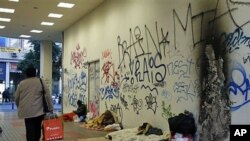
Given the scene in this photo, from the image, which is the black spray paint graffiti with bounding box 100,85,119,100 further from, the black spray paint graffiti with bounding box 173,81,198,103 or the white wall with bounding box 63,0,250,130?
the black spray paint graffiti with bounding box 173,81,198,103

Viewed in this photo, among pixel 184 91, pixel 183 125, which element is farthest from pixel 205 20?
pixel 183 125

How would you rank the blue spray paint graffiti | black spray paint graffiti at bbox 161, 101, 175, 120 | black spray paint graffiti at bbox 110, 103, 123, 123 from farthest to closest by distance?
1. black spray paint graffiti at bbox 110, 103, 123, 123
2. black spray paint graffiti at bbox 161, 101, 175, 120
3. the blue spray paint graffiti

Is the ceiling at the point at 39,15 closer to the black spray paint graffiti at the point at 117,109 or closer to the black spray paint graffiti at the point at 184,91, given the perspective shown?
the black spray paint graffiti at the point at 117,109

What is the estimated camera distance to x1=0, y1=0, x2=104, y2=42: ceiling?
15.6m

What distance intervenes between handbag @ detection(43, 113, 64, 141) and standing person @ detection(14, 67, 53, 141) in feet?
3.43

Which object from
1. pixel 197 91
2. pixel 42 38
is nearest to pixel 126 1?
pixel 197 91

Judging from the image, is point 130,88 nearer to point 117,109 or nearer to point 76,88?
point 117,109

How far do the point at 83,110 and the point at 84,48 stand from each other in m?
3.00

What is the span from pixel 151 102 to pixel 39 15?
9332mm

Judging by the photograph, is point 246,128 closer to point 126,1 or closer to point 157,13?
point 157,13

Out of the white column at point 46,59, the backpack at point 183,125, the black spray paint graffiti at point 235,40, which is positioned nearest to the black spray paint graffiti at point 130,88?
the backpack at point 183,125

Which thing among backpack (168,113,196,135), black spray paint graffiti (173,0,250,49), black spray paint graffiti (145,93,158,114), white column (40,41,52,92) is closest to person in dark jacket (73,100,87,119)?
black spray paint graffiti (145,93,158,114)

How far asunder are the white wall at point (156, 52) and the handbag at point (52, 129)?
2572 millimetres

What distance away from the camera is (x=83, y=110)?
16641 millimetres
